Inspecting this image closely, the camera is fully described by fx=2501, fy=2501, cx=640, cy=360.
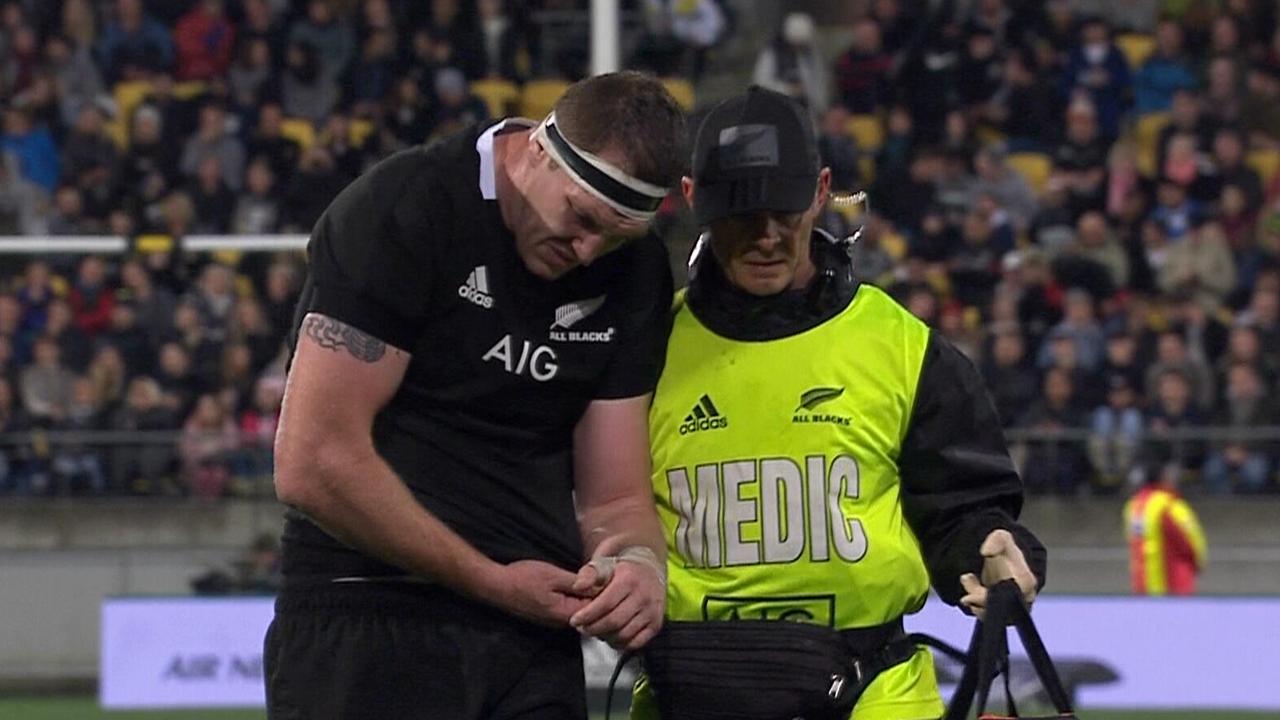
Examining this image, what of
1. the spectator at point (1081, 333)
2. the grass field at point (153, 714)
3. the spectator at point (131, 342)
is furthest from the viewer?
the spectator at point (131, 342)

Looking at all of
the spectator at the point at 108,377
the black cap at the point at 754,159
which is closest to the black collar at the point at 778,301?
the black cap at the point at 754,159

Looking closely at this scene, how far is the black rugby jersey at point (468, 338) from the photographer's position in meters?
3.65

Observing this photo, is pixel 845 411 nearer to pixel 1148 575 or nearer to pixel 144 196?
pixel 1148 575

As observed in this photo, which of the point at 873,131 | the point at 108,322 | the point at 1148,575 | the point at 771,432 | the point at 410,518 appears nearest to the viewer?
the point at 410,518

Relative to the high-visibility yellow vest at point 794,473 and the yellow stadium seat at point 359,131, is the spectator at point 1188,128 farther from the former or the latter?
the high-visibility yellow vest at point 794,473

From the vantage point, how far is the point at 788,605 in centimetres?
384

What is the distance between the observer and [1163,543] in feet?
46.3

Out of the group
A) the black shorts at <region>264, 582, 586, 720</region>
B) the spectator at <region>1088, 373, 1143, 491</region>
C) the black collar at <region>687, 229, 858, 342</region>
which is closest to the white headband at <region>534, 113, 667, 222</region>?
the black collar at <region>687, 229, 858, 342</region>

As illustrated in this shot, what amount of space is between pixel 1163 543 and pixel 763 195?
424 inches

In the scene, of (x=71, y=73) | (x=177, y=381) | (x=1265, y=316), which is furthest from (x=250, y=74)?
(x=1265, y=316)

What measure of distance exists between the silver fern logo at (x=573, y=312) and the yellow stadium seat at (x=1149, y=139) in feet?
42.1

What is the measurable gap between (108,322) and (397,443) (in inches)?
486

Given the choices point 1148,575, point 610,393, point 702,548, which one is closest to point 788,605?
point 702,548

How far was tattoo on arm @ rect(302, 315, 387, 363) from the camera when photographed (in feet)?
11.9
